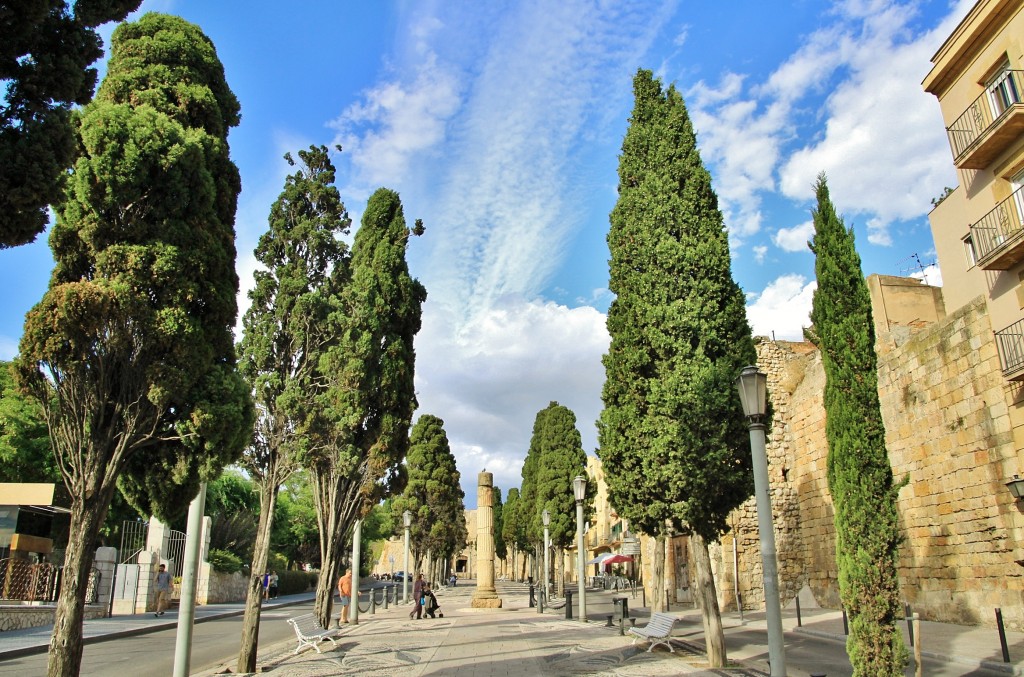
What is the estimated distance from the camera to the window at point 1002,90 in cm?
1484

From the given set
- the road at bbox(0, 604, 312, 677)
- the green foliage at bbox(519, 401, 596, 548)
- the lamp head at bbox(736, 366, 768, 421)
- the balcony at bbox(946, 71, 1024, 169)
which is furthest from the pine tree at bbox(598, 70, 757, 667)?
the green foliage at bbox(519, 401, 596, 548)

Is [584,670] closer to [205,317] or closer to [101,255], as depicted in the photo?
[205,317]

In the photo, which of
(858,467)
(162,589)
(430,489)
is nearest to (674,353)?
(858,467)

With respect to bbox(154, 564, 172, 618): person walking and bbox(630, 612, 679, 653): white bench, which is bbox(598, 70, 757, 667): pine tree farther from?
bbox(154, 564, 172, 618): person walking

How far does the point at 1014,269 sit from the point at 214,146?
53.6 ft

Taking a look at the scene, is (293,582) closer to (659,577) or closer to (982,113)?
(659,577)

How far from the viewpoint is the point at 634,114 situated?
13.9 meters

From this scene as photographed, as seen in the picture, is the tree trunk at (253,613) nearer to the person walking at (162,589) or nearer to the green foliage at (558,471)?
the person walking at (162,589)

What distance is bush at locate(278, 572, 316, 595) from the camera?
145 ft

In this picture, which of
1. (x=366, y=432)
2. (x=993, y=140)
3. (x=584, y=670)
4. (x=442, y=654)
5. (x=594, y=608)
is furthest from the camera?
(x=594, y=608)

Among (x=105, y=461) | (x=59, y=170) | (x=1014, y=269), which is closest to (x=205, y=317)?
(x=105, y=461)

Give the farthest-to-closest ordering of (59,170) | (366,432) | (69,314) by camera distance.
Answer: (366,432) < (69,314) < (59,170)

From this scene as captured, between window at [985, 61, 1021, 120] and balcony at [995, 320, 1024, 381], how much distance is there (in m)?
→ 5.05

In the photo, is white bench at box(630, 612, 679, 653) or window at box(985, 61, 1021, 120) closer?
white bench at box(630, 612, 679, 653)
